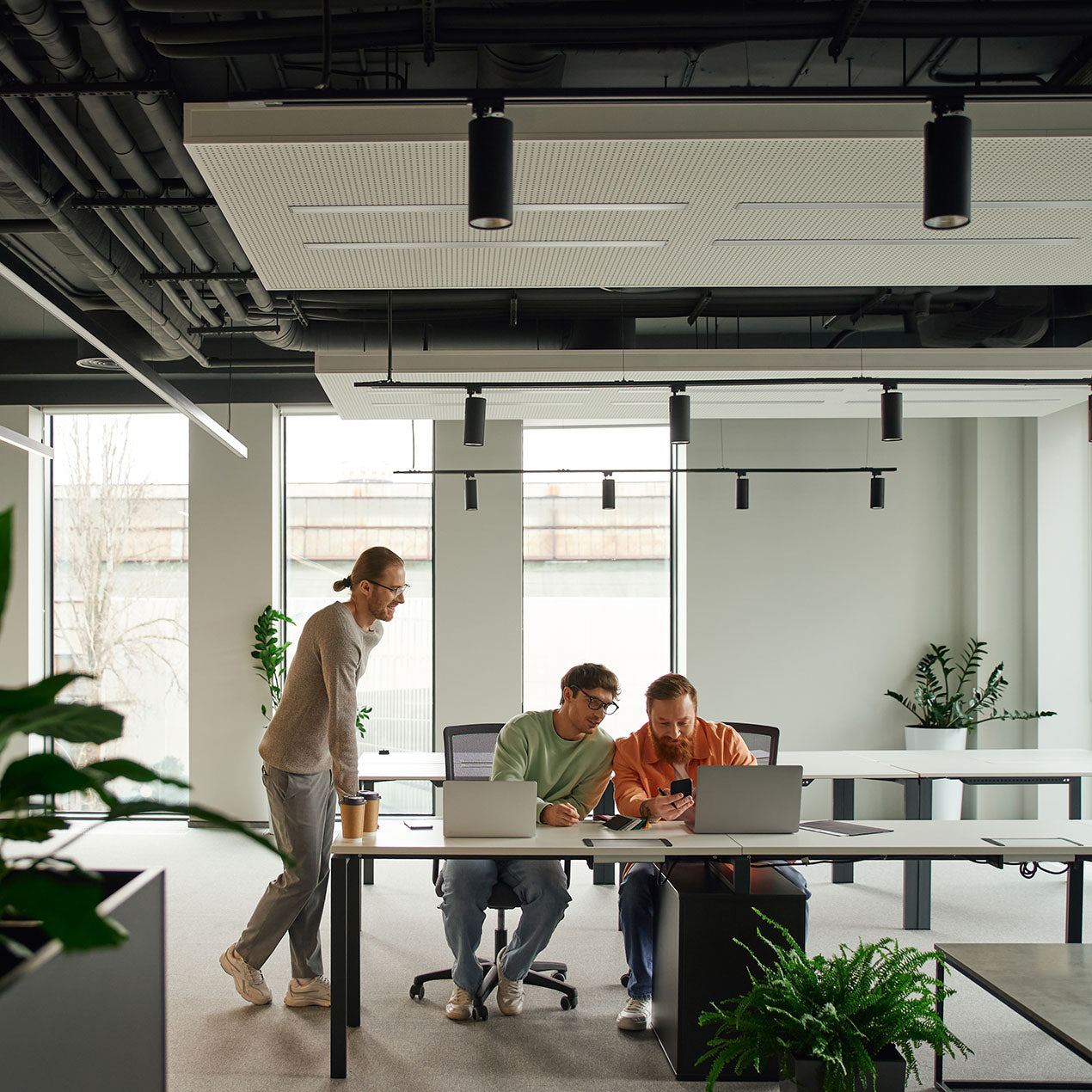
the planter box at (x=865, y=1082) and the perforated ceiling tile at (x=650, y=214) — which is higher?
the perforated ceiling tile at (x=650, y=214)

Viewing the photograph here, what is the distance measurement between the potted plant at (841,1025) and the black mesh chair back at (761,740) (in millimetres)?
2112

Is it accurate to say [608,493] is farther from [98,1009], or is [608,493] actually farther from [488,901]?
[98,1009]

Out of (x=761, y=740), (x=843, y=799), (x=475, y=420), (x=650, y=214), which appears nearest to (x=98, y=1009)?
(x=650, y=214)

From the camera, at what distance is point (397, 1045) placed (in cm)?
383

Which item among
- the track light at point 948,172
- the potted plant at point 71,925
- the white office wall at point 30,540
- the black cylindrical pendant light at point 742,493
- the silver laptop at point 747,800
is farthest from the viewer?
the white office wall at point 30,540

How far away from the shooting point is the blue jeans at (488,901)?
13.0ft

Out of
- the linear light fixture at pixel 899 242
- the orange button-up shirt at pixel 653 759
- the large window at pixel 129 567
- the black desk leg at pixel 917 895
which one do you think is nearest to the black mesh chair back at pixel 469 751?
the orange button-up shirt at pixel 653 759

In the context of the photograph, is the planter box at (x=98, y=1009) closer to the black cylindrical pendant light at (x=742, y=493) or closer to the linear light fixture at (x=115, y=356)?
the linear light fixture at (x=115, y=356)

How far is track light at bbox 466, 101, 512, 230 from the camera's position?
8.36 feet

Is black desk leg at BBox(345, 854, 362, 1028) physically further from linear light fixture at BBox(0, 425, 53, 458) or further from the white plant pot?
the white plant pot

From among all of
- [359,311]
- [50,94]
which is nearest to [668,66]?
[50,94]

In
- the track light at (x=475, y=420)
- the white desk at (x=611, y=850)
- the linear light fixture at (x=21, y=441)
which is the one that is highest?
the track light at (x=475, y=420)

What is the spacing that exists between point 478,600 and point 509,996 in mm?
4147

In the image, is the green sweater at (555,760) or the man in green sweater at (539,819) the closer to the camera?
the man in green sweater at (539,819)
